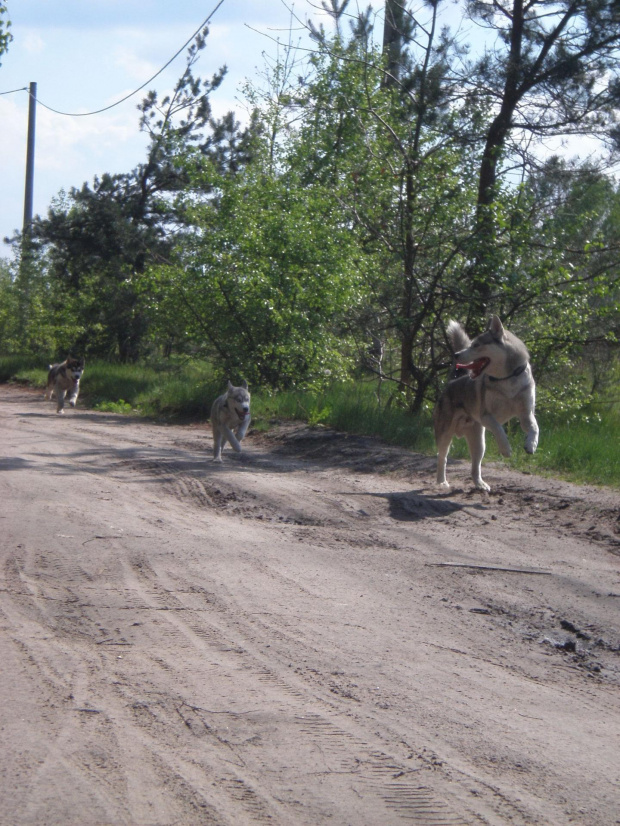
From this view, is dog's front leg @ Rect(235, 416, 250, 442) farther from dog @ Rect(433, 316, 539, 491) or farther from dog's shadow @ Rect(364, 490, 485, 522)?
dog @ Rect(433, 316, 539, 491)

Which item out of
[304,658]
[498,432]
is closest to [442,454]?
[498,432]

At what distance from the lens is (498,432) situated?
9.96 m

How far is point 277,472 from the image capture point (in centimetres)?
1189

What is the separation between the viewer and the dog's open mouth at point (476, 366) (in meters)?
10.2

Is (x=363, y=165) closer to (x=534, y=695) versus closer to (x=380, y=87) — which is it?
(x=380, y=87)

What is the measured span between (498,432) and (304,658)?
224 inches

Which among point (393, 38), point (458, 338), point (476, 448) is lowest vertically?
point (476, 448)

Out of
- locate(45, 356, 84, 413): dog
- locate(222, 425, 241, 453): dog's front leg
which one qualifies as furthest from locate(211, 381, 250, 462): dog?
locate(45, 356, 84, 413): dog

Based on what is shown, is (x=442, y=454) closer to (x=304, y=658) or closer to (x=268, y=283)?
(x=304, y=658)

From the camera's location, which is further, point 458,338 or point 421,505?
point 458,338

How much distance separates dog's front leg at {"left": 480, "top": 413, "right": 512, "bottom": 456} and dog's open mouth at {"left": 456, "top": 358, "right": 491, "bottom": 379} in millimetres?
515

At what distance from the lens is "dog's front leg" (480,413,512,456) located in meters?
9.89

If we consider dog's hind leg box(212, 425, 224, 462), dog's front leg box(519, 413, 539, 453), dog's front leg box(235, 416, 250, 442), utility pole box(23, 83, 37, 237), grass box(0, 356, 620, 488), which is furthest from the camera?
utility pole box(23, 83, 37, 237)

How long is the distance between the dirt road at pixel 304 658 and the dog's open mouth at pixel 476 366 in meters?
1.60
